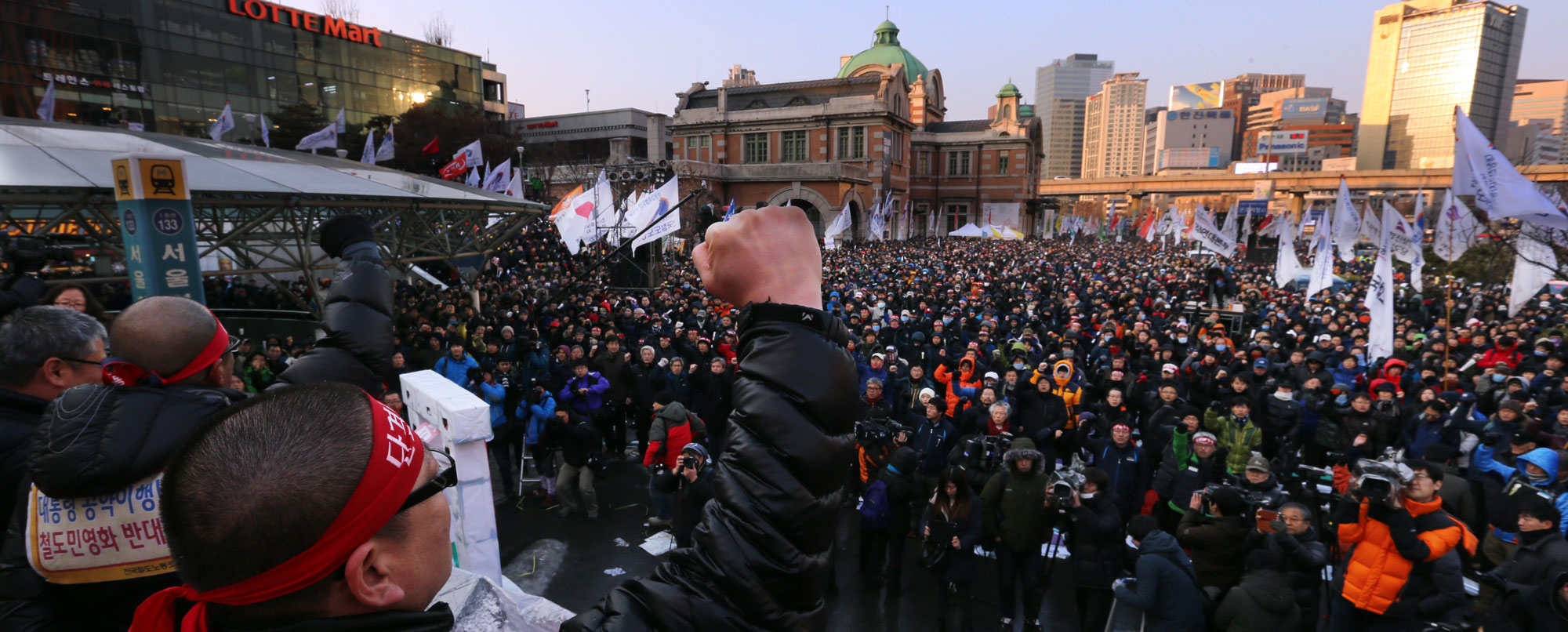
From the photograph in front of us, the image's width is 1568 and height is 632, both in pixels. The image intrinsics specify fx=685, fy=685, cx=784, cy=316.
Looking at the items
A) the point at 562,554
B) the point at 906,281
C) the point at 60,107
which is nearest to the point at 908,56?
the point at 906,281

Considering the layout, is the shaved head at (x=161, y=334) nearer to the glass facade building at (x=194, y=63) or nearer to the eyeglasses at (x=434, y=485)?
the eyeglasses at (x=434, y=485)

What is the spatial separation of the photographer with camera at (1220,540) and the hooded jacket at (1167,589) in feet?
1.09

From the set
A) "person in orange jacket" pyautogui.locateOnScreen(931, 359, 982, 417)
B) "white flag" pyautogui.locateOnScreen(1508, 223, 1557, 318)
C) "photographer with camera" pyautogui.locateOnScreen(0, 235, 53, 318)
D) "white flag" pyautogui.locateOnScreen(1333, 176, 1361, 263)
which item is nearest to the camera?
"photographer with camera" pyautogui.locateOnScreen(0, 235, 53, 318)

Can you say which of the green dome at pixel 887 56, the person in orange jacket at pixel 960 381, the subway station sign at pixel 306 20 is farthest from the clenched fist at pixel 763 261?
the green dome at pixel 887 56

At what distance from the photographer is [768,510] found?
3.31ft

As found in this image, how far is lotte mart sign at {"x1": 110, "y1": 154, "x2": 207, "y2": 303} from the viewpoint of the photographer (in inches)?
115

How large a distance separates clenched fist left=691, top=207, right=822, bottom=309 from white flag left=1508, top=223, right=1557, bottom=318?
1554 centimetres

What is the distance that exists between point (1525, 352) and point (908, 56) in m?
54.3

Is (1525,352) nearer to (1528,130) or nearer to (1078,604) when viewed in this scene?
(1078,604)

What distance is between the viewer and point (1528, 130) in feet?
401

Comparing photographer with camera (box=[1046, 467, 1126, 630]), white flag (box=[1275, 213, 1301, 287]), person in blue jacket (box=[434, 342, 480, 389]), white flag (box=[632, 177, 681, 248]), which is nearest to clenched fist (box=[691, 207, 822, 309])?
photographer with camera (box=[1046, 467, 1126, 630])

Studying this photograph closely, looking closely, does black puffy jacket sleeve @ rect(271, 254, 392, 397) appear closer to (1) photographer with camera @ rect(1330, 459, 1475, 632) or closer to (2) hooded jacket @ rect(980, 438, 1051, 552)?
(2) hooded jacket @ rect(980, 438, 1051, 552)

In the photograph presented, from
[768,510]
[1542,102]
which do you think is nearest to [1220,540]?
[768,510]

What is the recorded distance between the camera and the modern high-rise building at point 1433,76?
122 metres
